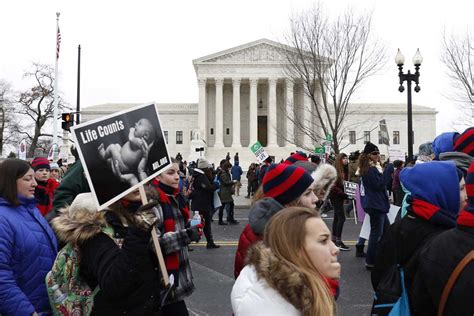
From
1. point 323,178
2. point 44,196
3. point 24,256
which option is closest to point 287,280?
point 24,256

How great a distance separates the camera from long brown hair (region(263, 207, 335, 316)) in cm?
176

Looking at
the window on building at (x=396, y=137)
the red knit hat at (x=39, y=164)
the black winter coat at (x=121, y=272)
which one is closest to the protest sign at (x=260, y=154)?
the red knit hat at (x=39, y=164)

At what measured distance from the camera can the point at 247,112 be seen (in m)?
63.0

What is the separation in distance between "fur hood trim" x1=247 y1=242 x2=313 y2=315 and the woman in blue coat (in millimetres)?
1695

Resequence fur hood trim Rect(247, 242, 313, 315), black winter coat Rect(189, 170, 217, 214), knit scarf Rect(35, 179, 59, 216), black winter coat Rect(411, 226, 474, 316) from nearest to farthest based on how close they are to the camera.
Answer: fur hood trim Rect(247, 242, 313, 315) → black winter coat Rect(411, 226, 474, 316) → knit scarf Rect(35, 179, 59, 216) → black winter coat Rect(189, 170, 217, 214)

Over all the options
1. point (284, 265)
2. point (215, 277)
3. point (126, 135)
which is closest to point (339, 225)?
point (215, 277)

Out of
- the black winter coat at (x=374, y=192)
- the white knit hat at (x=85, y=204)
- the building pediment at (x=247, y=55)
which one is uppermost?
the building pediment at (x=247, y=55)

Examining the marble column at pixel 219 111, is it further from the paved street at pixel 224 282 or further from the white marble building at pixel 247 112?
the paved street at pixel 224 282

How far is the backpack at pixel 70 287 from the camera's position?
8.30ft

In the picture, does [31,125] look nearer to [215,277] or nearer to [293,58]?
[293,58]

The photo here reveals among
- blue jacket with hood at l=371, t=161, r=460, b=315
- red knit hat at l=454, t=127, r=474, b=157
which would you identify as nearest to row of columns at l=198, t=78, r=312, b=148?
red knit hat at l=454, t=127, r=474, b=157

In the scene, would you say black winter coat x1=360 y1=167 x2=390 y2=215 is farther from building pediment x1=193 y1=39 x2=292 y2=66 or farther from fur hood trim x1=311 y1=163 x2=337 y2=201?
building pediment x1=193 y1=39 x2=292 y2=66

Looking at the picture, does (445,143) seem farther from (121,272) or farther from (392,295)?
(121,272)

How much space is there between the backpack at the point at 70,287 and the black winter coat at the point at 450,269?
5.85ft
